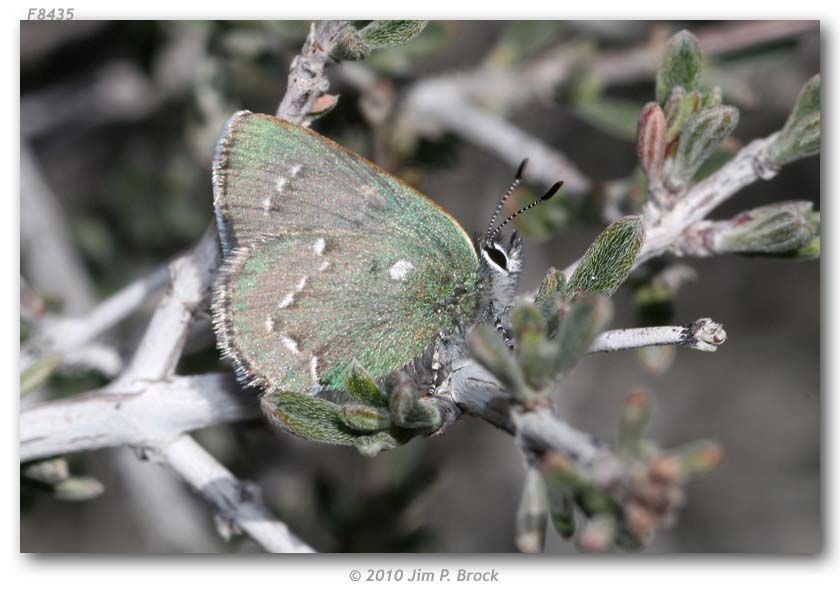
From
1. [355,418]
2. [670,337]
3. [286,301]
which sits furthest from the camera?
[286,301]

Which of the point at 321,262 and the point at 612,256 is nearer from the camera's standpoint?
the point at 612,256

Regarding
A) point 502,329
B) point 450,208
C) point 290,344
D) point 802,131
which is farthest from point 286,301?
point 450,208

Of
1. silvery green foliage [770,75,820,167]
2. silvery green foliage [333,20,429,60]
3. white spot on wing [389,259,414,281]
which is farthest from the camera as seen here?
white spot on wing [389,259,414,281]

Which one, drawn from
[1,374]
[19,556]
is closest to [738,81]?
[1,374]

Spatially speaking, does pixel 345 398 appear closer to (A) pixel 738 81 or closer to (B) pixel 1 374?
→ (B) pixel 1 374

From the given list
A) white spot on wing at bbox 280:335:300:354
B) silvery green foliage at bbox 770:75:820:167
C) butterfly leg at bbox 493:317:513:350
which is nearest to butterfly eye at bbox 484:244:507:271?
butterfly leg at bbox 493:317:513:350

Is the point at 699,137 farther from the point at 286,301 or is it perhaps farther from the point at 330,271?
the point at 286,301

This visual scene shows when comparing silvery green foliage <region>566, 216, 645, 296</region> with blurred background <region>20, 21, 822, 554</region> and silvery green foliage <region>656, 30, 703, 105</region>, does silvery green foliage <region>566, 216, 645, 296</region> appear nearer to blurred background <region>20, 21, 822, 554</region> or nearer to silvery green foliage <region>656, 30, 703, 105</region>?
silvery green foliage <region>656, 30, 703, 105</region>
